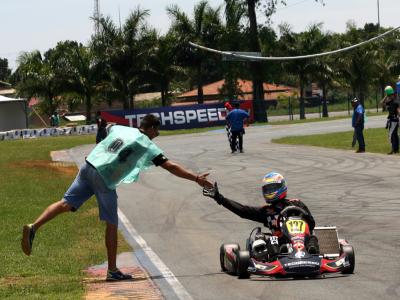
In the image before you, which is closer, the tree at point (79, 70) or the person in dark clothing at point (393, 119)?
the person in dark clothing at point (393, 119)

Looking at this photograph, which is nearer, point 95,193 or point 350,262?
point 350,262

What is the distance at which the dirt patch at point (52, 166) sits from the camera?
24859 millimetres

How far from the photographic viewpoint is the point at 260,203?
14.9 meters

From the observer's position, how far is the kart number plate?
831 cm

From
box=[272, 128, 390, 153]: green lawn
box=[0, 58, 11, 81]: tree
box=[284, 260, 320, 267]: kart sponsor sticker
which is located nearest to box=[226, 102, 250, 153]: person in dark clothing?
box=[272, 128, 390, 153]: green lawn

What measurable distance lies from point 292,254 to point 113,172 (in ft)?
6.32

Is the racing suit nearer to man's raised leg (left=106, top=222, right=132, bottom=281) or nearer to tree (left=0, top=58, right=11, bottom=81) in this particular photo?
man's raised leg (left=106, top=222, right=132, bottom=281)

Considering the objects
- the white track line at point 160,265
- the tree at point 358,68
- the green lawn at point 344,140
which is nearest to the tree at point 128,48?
the tree at point 358,68

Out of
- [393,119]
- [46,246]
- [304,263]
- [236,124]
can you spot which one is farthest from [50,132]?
[304,263]

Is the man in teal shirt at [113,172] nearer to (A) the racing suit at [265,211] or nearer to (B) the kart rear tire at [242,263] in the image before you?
(A) the racing suit at [265,211]

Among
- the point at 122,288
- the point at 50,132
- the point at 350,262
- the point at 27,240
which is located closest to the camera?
the point at 122,288

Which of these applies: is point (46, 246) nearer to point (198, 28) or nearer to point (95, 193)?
point (95, 193)

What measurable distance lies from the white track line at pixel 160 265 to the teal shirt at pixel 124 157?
105cm

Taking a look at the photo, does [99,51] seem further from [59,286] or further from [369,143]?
[59,286]
